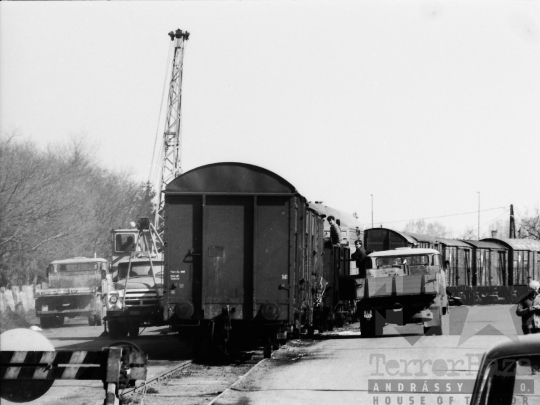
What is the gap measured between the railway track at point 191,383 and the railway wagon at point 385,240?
15.7 meters

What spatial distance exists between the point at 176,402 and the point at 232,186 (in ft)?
16.6

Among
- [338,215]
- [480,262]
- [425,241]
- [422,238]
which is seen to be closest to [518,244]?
[480,262]

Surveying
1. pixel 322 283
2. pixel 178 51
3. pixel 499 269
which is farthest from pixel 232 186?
pixel 178 51

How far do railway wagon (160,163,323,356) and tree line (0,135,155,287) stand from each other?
1998cm

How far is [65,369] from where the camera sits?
6367 mm

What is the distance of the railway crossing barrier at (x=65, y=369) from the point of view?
6.22 m

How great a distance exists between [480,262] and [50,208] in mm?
20945

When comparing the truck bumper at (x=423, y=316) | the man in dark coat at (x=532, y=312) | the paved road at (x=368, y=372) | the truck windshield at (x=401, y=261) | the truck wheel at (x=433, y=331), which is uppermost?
the truck windshield at (x=401, y=261)

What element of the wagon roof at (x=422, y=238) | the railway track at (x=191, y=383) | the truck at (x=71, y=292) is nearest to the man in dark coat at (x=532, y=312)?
the railway track at (x=191, y=383)

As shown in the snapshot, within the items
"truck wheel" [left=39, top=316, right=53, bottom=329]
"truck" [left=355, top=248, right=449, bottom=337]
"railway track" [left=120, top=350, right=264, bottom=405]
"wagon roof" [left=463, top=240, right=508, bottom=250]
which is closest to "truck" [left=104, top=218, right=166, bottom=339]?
"railway track" [left=120, top=350, right=264, bottom=405]

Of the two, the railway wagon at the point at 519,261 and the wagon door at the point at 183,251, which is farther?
the railway wagon at the point at 519,261

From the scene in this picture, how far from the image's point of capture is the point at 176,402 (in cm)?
1149

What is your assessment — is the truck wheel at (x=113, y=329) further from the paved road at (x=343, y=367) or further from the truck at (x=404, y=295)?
the truck at (x=404, y=295)

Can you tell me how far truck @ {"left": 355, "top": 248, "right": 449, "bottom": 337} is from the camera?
21.1 m
